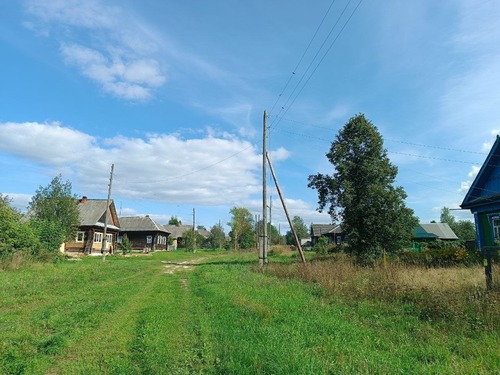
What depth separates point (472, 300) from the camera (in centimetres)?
754

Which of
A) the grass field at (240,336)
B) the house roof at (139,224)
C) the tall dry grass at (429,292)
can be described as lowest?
the grass field at (240,336)

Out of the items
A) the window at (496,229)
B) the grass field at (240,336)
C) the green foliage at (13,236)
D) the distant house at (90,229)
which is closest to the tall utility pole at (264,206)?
the grass field at (240,336)

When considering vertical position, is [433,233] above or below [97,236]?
above

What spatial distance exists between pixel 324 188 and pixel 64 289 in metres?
17.2

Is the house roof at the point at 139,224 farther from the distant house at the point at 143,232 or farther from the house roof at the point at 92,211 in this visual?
the house roof at the point at 92,211

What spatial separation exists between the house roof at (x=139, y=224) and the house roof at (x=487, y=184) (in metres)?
46.1

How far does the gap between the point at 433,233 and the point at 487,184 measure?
34.1m

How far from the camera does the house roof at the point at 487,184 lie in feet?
64.5

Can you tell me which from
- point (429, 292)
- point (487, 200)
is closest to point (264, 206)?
point (487, 200)

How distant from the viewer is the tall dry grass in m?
6.86

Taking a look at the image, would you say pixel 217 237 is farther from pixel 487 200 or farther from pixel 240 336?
pixel 240 336

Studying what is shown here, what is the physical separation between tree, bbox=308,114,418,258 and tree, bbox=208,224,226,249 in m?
52.9

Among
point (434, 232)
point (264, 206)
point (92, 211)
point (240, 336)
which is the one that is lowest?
point (240, 336)

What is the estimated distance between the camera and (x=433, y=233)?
170ft
